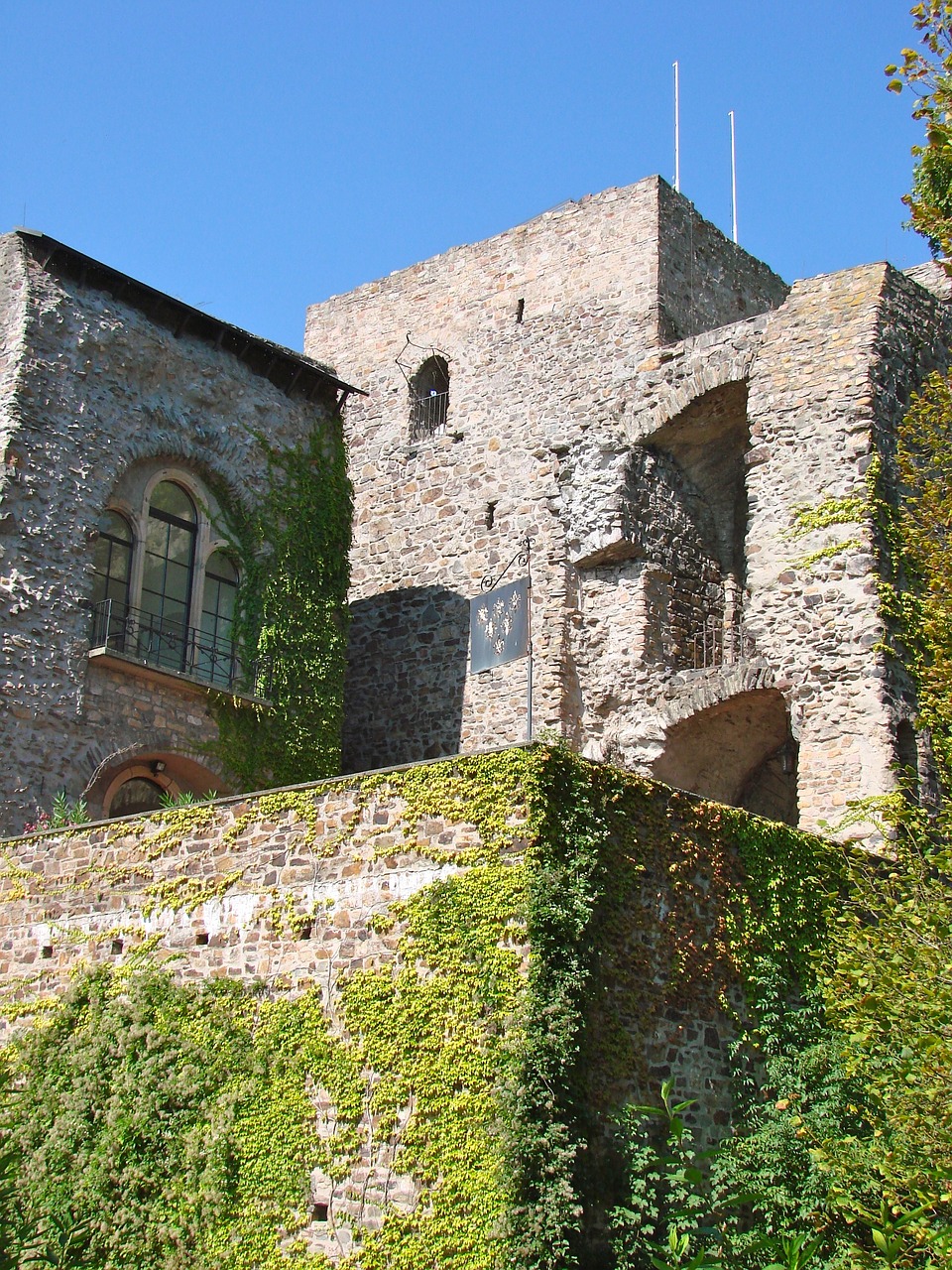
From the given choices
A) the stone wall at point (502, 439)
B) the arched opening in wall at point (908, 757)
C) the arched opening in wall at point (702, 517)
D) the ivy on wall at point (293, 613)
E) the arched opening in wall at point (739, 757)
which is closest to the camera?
the arched opening in wall at point (908, 757)

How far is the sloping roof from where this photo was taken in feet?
49.4

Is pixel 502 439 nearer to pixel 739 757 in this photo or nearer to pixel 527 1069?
pixel 739 757

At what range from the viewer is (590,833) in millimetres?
9086

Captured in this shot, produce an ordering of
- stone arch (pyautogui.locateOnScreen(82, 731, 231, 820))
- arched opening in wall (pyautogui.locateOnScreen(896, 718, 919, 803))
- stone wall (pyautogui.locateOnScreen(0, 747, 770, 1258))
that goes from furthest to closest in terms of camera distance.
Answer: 1. stone arch (pyautogui.locateOnScreen(82, 731, 231, 820))
2. arched opening in wall (pyautogui.locateOnScreen(896, 718, 919, 803))
3. stone wall (pyautogui.locateOnScreen(0, 747, 770, 1258))

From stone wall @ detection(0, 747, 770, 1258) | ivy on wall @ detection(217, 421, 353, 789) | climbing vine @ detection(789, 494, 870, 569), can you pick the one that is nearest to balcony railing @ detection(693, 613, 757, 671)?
climbing vine @ detection(789, 494, 870, 569)

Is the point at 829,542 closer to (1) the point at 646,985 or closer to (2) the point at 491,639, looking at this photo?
(2) the point at 491,639

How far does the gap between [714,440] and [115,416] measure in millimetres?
6497

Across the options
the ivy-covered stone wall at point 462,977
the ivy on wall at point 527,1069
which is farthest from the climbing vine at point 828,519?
the ivy on wall at point 527,1069

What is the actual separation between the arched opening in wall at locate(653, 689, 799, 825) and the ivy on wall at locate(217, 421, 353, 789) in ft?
12.8

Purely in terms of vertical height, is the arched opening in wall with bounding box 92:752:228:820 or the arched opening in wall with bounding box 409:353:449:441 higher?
the arched opening in wall with bounding box 409:353:449:441

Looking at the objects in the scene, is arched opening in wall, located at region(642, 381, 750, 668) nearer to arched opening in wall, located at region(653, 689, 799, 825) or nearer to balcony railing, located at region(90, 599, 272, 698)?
arched opening in wall, located at region(653, 689, 799, 825)

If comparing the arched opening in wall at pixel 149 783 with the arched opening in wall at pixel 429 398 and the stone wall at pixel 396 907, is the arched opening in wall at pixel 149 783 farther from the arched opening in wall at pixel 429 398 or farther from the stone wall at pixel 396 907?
the arched opening in wall at pixel 429 398

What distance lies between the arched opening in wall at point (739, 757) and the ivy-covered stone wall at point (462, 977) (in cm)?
431

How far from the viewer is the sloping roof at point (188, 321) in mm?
15070
